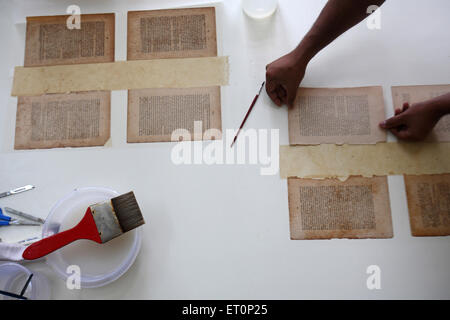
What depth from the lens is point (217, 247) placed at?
0.75 m

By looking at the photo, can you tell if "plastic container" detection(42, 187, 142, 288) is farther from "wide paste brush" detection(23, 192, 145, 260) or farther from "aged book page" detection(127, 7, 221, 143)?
"aged book page" detection(127, 7, 221, 143)

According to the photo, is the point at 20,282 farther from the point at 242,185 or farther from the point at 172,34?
the point at 172,34

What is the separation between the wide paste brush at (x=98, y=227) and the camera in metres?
0.68

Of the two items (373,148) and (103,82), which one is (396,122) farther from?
(103,82)

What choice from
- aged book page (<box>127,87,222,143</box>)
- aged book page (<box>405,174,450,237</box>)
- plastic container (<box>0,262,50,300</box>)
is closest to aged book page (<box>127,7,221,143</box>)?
aged book page (<box>127,87,222,143</box>)

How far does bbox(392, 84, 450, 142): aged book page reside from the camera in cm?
80

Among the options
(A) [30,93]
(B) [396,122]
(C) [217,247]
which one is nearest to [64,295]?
(C) [217,247]

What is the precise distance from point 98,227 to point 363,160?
0.63m

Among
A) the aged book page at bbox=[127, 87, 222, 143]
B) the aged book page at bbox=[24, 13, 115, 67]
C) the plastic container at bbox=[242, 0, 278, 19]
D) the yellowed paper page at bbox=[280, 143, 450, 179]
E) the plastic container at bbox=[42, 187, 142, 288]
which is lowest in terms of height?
the plastic container at bbox=[42, 187, 142, 288]

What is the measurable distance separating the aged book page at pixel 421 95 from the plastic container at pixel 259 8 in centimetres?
37

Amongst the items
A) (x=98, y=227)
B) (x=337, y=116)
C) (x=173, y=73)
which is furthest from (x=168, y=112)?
(x=337, y=116)

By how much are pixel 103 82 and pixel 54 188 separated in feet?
0.95

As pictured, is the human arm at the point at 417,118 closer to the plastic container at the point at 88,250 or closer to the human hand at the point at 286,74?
the human hand at the point at 286,74

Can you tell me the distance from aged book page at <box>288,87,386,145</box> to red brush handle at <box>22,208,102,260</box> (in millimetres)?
494
